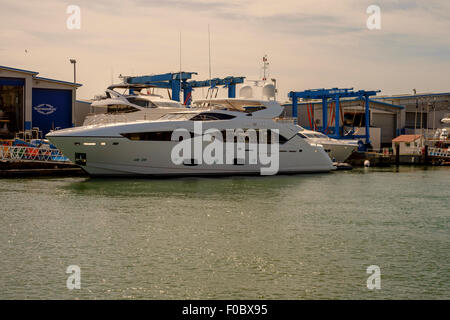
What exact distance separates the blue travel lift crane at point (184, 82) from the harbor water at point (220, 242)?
22.0m

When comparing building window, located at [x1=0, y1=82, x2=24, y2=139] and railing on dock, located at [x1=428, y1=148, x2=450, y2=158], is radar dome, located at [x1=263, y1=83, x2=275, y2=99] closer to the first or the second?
railing on dock, located at [x1=428, y1=148, x2=450, y2=158]

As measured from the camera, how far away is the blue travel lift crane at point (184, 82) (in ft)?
148

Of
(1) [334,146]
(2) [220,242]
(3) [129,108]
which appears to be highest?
(3) [129,108]

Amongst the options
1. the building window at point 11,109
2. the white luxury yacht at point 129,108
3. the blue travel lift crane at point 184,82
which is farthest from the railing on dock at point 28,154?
the blue travel lift crane at point 184,82

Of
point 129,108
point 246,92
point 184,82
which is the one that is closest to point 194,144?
point 129,108

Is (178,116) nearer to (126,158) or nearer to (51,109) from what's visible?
(126,158)

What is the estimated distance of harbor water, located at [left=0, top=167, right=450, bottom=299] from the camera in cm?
1020

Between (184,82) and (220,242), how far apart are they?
35754 mm

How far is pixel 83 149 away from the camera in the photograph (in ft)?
87.8

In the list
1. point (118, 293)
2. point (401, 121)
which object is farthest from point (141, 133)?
point (401, 121)

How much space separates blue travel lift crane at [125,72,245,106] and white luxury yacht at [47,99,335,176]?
1244 cm

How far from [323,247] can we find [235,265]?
280 centimetres

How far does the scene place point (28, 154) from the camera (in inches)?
1207

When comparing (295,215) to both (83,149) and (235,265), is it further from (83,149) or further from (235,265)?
(83,149)
